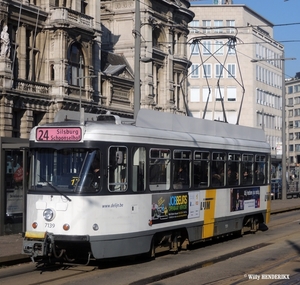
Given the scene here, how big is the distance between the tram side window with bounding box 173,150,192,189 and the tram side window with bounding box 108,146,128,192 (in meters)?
1.99

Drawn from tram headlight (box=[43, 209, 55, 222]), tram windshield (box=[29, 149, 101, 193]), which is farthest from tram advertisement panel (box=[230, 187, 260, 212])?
tram headlight (box=[43, 209, 55, 222])

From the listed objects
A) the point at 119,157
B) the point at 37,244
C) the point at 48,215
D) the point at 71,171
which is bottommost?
the point at 37,244

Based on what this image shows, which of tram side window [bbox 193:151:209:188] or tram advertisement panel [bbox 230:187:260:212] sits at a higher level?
tram side window [bbox 193:151:209:188]

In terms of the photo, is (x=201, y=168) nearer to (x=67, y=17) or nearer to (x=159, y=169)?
(x=159, y=169)

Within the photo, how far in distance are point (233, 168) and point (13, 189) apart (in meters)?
6.03

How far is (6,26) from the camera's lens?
39.5 meters

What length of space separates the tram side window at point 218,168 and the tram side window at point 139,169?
11.8ft

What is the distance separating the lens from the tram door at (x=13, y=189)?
1856 centimetres

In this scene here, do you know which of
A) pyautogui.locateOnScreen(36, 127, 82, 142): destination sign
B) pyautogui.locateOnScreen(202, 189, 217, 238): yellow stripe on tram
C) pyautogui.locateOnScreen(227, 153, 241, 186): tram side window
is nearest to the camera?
pyautogui.locateOnScreen(36, 127, 82, 142): destination sign

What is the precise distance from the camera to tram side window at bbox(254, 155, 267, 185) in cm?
2016

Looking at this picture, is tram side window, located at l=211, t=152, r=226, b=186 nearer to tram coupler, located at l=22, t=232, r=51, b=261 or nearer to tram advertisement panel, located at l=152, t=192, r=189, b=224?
tram advertisement panel, located at l=152, t=192, r=189, b=224

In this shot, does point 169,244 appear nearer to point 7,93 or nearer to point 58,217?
point 58,217

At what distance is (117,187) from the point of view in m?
13.1

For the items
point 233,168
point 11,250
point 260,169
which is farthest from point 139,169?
point 260,169
